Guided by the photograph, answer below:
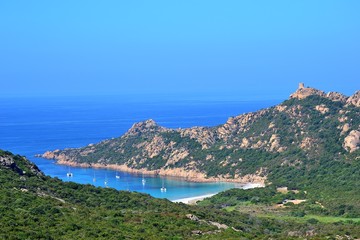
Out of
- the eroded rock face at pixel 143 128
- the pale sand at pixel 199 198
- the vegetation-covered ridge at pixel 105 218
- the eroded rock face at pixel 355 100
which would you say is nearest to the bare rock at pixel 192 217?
the vegetation-covered ridge at pixel 105 218

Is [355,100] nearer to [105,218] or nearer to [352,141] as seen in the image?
[352,141]

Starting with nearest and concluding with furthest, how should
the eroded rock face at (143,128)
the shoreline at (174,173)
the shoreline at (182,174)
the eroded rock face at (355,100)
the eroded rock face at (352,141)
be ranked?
1. the eroded rock face at (352,141)
2. the shoreline at (182,174)
3. the shoreline at (174,173)
4. the eroded rock face at (355,100)
5. the eroded rock face at (143,128)

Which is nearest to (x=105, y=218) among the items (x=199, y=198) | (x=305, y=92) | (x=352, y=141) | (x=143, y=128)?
(x=199, y=198)

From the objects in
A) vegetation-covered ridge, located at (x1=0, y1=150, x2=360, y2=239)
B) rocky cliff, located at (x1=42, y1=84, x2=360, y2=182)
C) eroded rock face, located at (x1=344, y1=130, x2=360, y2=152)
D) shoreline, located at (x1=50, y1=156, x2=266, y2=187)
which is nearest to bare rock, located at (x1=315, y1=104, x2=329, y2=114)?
rocky cliff, located at (x1=42, y1=84, x2=360, y2=182)

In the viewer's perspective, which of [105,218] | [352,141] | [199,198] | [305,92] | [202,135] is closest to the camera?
[105,218]

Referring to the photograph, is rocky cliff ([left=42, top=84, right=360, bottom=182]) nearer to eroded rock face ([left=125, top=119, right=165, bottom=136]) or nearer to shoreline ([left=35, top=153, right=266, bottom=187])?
shoreline ([left=35, top=153, right=266, bottom=187])

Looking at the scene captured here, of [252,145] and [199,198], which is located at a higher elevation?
[252,145]

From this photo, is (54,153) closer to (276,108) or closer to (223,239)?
(276,108)

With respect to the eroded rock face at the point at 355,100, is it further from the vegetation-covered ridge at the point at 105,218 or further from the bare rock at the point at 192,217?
the bare rock at the point at 192,217
